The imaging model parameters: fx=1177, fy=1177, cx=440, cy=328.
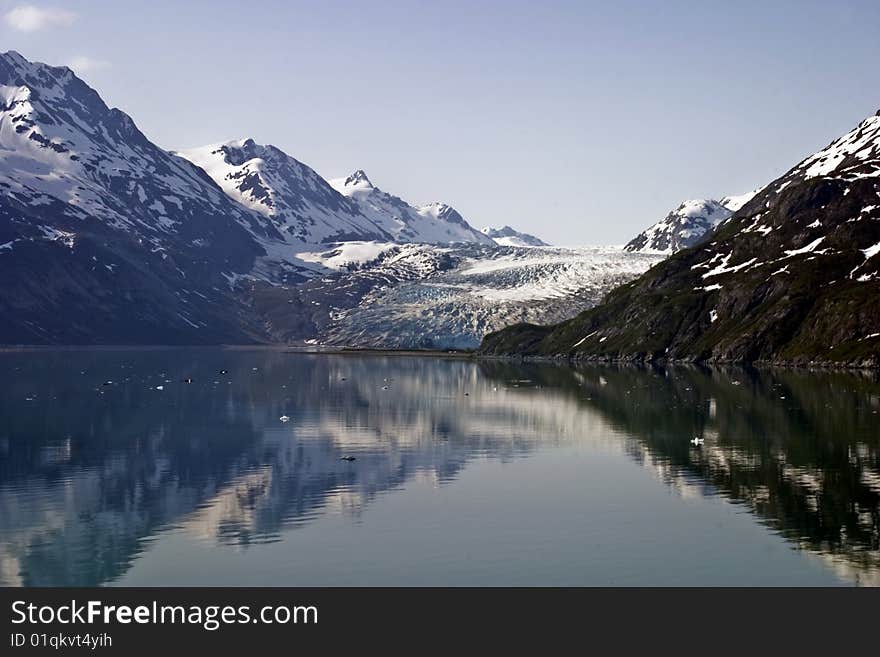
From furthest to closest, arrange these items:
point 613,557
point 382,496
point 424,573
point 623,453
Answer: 1. point 623,453
2. point 382,496
3. point 613,557
4. point 424,573

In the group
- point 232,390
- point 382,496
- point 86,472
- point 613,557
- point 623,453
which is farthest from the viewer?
point 232,390

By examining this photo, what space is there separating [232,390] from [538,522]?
12307cm

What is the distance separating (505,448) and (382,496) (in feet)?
91.1

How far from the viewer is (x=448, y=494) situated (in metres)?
71.1

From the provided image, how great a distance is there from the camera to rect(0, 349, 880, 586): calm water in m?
50.1

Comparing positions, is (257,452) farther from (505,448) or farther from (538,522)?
(538,522)

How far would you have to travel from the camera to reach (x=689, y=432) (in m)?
106

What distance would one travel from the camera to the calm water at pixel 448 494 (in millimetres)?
50062

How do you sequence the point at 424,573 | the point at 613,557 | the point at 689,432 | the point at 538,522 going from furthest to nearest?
the point at 689,432, the point at 538,522, the point at 613,557, the point at 424,573

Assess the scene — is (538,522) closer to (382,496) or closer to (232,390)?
(382,496)
